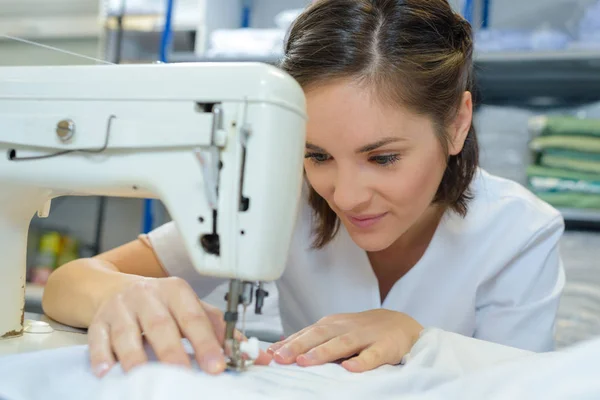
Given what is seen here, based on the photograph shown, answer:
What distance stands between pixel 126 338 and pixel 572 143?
4.90ft

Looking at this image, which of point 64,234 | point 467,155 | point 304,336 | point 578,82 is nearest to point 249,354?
point 304,336

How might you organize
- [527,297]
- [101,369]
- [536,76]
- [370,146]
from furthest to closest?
[536,76] < [527,297] < [370,146] < [101,369]

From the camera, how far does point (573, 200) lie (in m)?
1.75

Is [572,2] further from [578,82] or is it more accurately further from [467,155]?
[467,155]

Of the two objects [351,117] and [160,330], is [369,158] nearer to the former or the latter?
[351,117]

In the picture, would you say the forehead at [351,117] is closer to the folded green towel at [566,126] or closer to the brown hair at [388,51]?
the brown hair at [388,51]

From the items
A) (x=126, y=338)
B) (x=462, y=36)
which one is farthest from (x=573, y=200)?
(x=126, y=338)

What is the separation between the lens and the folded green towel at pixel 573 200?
1738 millimetres

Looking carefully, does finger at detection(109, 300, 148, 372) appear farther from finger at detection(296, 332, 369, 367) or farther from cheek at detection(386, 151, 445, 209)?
cheek at detection(386, 151, 445, 209)

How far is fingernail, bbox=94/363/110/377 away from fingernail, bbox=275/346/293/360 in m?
0.18

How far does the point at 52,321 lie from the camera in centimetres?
85

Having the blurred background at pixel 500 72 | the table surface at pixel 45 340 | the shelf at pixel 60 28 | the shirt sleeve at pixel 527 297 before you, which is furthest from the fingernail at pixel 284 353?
the shelf at pixel 60 28

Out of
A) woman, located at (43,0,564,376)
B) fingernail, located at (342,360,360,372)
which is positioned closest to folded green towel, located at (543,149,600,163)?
woman, located at (43,0,564,376)

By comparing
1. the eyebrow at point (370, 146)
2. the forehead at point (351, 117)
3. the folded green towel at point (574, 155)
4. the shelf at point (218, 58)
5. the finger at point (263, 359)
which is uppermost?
the shelf at point (218, 58)
